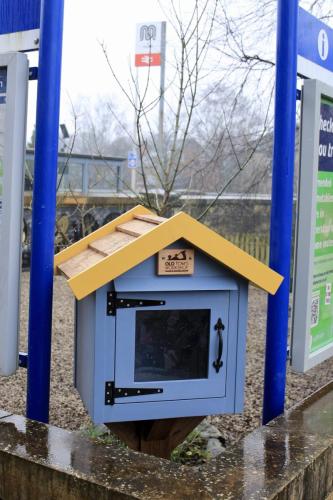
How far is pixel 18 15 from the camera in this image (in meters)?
2.70

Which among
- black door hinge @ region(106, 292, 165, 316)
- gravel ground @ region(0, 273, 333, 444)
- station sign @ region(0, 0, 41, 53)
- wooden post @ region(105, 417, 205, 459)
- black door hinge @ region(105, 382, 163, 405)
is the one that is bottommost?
gravel ground @ region(0, 273, 333, 444)

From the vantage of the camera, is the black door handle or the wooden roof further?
the black door handle

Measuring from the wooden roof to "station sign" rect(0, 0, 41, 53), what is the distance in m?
0.92

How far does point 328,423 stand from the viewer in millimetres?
2795

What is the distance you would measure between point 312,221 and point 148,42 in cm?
400

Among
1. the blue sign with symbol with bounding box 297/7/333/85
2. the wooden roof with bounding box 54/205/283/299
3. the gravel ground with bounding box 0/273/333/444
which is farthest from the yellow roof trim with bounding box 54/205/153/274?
A: the gravel ground with bounding box 0/273/333/444

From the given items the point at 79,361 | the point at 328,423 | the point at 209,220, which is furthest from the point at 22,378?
the point at 209,220

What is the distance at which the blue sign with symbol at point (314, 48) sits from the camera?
304cm

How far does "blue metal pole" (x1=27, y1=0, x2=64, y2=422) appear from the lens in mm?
2535

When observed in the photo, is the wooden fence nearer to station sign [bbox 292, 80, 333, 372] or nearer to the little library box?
station sign [bbox 292, 80, 333, 372]

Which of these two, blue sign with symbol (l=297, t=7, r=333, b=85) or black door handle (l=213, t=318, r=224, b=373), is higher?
blue sign with symbol (l=297, t=7, r=333, b=85)

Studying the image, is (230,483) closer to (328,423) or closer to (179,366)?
(179,366)

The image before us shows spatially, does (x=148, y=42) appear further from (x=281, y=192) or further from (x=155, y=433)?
(x=155, y=433)

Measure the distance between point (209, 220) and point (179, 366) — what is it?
36.4 ft
